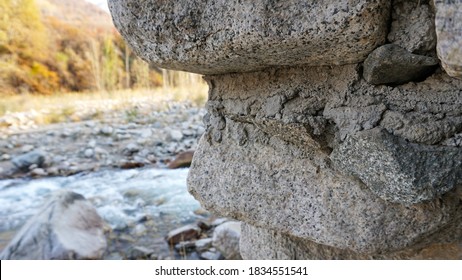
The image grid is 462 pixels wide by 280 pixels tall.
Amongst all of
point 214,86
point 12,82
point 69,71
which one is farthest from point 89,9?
point 214,86

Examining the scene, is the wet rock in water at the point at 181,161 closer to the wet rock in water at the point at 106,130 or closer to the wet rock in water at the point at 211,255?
the wet rock in water at the point at 106,130

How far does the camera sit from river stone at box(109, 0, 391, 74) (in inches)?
26.7

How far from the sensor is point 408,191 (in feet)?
2.30

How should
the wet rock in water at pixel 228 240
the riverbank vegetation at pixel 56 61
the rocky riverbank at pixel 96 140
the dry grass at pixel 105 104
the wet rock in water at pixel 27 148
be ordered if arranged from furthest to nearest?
1. the riverbank vegetation at pixel 56 61
2. the dry grass at pixel 105 104
3. the wet rock in water at pixel 27 148
4. the rocky riverbank at pixel 96 140
5. the wet rock in water at pixel 228 240

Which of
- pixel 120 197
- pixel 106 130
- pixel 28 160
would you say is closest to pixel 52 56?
pixel 106 130

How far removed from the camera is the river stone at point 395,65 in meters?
0.69

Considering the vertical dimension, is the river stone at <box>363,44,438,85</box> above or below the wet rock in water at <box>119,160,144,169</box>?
above

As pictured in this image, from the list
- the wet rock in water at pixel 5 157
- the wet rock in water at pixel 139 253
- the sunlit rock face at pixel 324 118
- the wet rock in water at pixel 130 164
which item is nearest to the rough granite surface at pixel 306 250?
the sunlit rock face at pixel 324 118

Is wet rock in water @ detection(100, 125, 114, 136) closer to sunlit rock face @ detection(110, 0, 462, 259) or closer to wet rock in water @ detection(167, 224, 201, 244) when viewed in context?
wet rock in water @ detection(167, 224, 201, 244)

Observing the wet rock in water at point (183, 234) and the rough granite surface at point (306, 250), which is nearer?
the rough granite surface at point (306, 250)

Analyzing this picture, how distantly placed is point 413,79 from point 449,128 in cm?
11

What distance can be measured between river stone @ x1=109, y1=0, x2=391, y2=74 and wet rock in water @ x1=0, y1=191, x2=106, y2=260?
53.6 inches

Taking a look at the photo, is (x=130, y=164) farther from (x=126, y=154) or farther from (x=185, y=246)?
(x=185, y=246)

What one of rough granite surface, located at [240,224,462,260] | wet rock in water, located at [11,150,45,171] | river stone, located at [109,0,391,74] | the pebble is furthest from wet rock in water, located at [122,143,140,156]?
river stone, located at [109,0,391,74]
